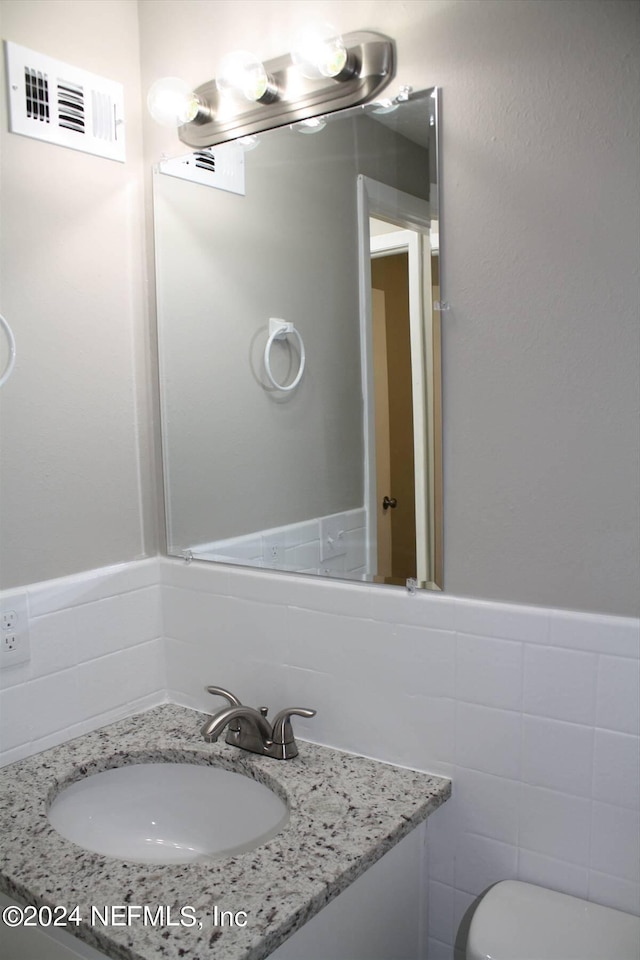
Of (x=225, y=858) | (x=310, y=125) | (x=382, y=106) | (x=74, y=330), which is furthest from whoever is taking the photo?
(x=74, y=330)

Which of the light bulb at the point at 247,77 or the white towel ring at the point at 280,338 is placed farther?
the white towel ring at the point at 280,338

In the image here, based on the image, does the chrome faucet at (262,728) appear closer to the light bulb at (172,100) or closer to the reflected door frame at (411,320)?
the reflected door frame at (411,320)

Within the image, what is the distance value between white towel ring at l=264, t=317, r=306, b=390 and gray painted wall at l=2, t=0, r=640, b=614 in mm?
335

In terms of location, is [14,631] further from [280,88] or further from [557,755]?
[280,88]

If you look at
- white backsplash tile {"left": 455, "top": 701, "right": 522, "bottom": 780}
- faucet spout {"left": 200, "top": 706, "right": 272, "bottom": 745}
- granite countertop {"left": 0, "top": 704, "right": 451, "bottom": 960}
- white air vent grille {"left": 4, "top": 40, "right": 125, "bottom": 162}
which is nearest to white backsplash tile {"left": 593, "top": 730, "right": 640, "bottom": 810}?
white backsplash tile {"left": 455, "top": 701, "right": 522, "bottom": 780}

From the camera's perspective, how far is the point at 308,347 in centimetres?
152

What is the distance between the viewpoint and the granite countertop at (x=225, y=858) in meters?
1.00

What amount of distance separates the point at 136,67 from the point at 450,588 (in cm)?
130

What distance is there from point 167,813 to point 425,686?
58cm

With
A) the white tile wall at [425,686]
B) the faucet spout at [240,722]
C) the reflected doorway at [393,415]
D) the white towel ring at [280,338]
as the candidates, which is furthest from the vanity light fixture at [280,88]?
the faucet spout at [240,722]

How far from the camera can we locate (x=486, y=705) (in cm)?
133

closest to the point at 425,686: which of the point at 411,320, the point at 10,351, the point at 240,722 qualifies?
the point at 240,722

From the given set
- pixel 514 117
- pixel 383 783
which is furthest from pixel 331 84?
pixel 383 783

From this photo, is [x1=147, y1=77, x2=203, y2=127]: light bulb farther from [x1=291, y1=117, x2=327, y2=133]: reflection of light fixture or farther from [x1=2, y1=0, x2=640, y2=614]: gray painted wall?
[x1=291, y1=117, x2=327, y2=133]: reflection of light fixture
